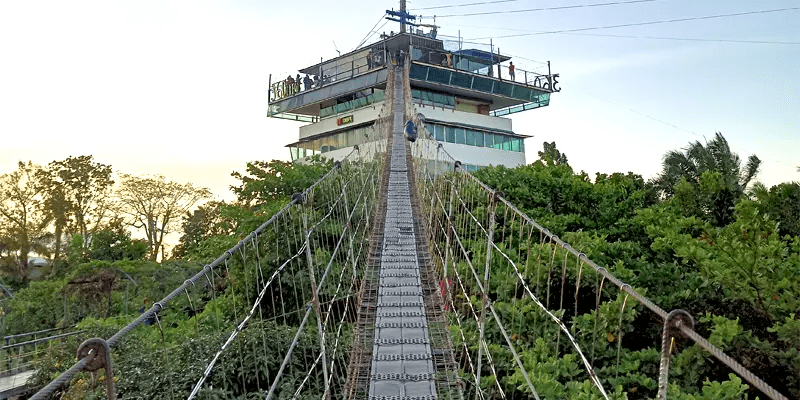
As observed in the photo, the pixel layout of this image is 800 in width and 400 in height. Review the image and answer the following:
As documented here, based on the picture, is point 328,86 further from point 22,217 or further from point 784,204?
point 784,204

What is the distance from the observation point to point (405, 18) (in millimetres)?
28750

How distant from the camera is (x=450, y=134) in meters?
24.2

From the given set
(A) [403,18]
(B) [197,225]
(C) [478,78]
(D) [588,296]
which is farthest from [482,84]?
(D) [588,296]

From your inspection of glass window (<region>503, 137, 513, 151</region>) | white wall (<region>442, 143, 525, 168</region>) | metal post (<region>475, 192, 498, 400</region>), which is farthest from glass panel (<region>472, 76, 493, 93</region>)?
metal post (<region>475, 192, 498, 400</region>)

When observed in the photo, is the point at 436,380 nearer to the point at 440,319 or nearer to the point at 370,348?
the point at 370,348

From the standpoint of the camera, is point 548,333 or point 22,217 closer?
point 548,333

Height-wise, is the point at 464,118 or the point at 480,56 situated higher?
the point at 480,56

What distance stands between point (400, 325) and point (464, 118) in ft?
68.8

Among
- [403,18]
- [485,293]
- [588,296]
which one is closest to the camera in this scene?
[485,293]

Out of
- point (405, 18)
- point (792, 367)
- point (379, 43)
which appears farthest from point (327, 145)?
point (792, 367)

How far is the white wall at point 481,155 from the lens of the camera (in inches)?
945

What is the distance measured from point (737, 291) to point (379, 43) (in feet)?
78.8

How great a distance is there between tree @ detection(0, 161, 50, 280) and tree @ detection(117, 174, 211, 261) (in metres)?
2.68

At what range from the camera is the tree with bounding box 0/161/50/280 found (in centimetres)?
1750
